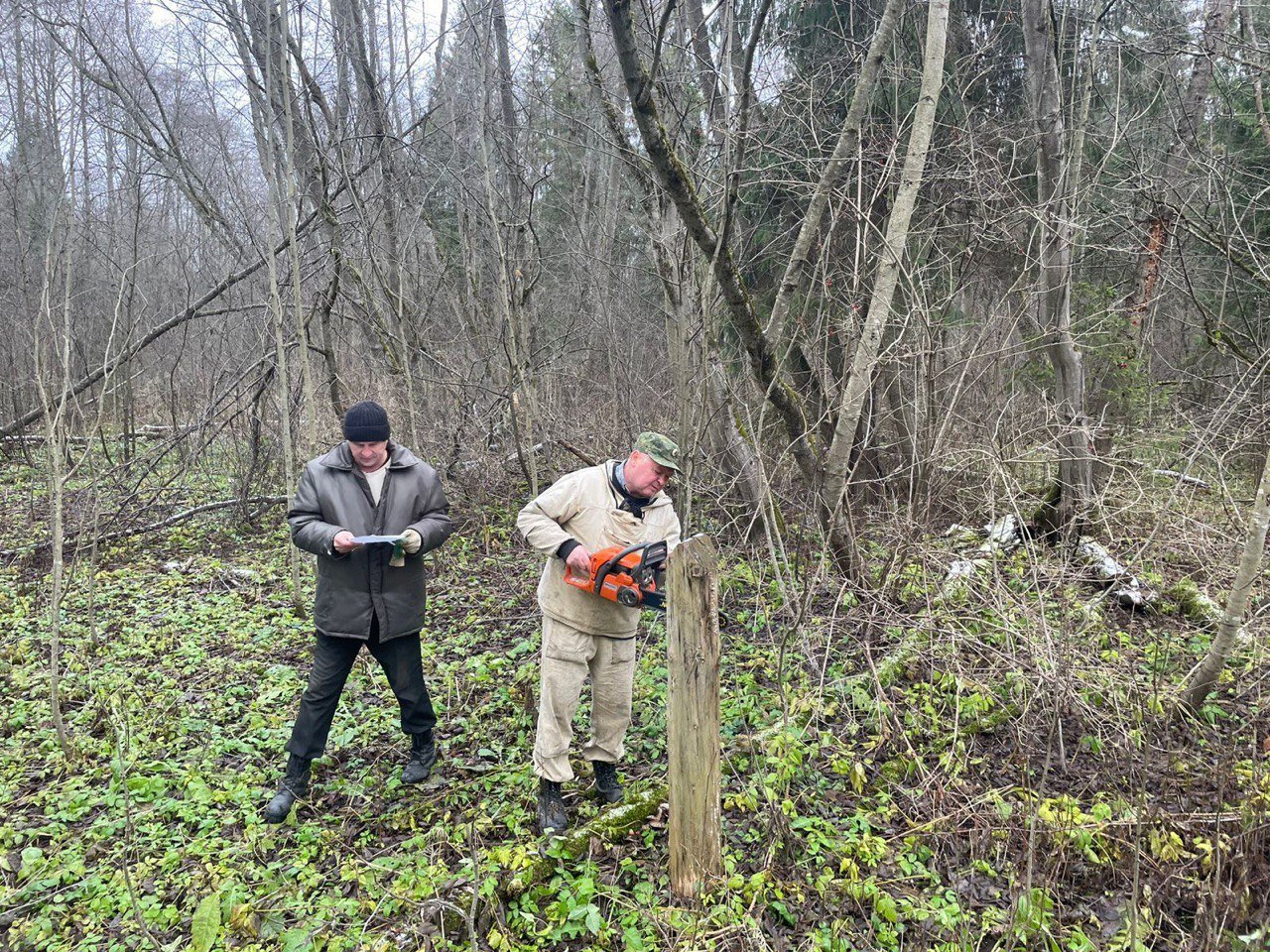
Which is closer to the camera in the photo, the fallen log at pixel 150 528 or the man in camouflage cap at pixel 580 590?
the man in camouflage cap at pixel 580 590

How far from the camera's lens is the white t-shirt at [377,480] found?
3.92 m

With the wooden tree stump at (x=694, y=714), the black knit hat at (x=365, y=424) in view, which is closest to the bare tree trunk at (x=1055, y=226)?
the wooden tree stump at (x=694, y=714)

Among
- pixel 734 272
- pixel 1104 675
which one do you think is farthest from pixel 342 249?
pixel 1104 675

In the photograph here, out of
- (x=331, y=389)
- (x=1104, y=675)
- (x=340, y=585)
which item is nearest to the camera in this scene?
(x=340, y=585)

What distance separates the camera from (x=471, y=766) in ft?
14.2

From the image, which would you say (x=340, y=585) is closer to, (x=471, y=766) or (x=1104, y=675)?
(x=471, y=766)

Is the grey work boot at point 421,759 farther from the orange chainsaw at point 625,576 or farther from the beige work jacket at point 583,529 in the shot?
the orange chainsaw at point 625,576

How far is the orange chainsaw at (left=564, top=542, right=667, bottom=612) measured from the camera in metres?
3.47

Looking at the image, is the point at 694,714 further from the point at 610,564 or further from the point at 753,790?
the point at 753,790

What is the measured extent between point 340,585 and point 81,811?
1.86 meters

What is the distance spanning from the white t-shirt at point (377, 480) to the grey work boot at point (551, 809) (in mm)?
1625

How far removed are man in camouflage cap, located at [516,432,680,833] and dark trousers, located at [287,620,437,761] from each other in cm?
80

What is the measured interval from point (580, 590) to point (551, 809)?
108 cm

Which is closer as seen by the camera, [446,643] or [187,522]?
[446,643]
